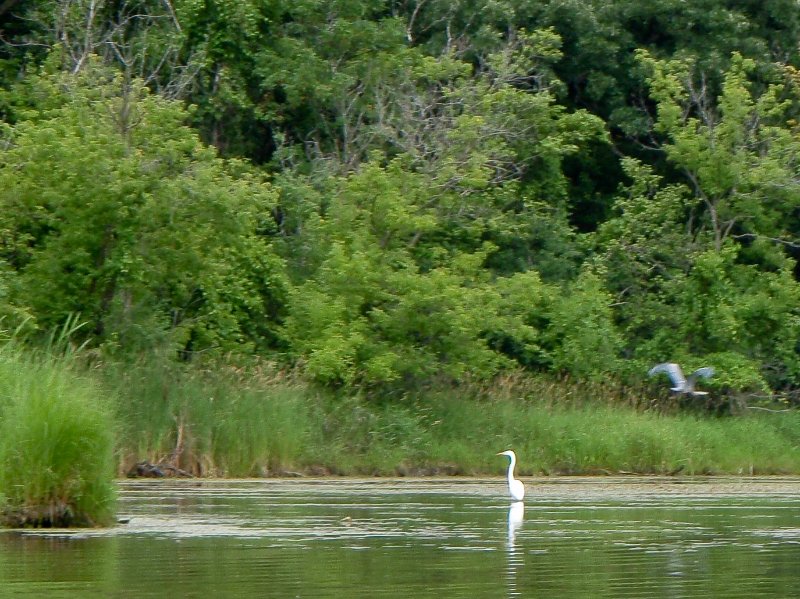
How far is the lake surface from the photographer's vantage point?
441 inches

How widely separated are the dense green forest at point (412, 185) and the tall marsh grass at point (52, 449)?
10.5 meters

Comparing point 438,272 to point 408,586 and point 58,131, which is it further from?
point 408,586

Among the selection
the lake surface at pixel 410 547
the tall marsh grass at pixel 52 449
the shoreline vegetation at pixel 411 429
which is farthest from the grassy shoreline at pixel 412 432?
the tall marsh grass at pixel 52 449

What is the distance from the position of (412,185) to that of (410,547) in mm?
16427

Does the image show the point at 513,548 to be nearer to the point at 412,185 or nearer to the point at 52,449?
the point at 52,449

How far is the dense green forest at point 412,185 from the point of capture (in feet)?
85.6

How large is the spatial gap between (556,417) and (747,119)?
358 inches

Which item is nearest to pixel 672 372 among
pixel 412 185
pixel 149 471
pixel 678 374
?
pixel 678 374

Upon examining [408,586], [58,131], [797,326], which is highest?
[58,131]

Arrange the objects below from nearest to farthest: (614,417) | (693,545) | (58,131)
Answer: (693,545), (58,131), (614,417)

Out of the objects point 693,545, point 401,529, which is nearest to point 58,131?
point 401,529

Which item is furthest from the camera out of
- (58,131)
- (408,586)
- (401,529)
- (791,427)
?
(791,427)

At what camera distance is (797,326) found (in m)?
32.6

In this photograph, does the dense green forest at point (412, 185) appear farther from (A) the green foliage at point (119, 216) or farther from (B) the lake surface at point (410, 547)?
(B) the lake surface at point (410, 547)
